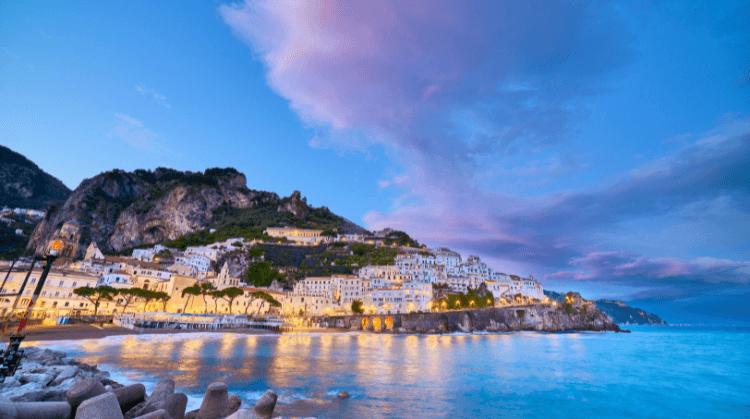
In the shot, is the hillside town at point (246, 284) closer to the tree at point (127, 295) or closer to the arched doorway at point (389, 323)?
the tree at point (127, 295)

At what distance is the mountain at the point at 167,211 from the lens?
4754 inches

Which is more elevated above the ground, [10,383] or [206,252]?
[206,252]

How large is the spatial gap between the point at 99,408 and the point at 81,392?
153cm

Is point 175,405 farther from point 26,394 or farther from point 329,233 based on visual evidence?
point 329,233

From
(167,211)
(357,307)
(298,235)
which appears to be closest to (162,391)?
(357,307)

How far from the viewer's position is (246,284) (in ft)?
298

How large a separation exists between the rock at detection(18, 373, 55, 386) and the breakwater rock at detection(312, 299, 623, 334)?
71003 mm

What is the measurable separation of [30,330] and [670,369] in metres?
66.3

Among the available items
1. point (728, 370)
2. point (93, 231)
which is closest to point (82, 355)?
point (728, 370)

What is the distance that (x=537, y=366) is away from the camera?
101 feet

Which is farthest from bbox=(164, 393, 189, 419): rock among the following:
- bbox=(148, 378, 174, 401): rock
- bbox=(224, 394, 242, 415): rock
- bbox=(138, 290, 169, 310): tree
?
bbox=(138, 290, 169, 310): tree

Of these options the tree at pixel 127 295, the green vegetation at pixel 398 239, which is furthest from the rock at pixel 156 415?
the green vegetation at pixel 398 239

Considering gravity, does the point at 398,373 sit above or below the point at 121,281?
below

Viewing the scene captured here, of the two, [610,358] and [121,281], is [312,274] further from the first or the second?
[610,358]
